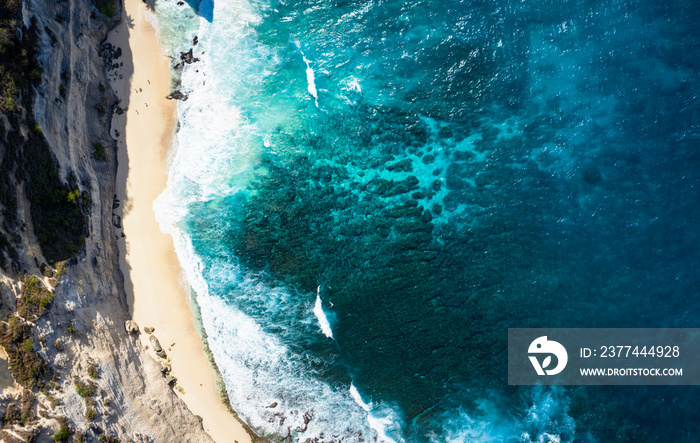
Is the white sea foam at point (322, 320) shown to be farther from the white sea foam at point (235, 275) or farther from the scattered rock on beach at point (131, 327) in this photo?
the scattered rock on beach at point (131, 327)

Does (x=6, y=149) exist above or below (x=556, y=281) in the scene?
below

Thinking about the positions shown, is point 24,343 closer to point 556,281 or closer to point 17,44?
point 17,44

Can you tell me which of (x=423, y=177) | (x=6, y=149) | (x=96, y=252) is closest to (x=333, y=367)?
(x=423, y=177)

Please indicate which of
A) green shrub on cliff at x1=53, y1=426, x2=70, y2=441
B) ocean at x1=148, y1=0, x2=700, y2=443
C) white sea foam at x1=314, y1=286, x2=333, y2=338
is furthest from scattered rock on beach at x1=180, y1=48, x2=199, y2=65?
green shrub on cliff at x1=53, y1=426, x2=70, y2=441

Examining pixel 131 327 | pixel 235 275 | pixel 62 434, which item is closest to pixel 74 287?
pixel 131 327

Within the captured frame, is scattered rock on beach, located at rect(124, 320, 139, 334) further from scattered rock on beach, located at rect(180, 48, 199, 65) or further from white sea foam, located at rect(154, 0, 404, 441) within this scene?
scattered rock on beach, located at rect(180, 48, 199, 65)

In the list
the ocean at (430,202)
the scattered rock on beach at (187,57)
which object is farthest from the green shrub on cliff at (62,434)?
the scattered rock on beach at (187,57)
